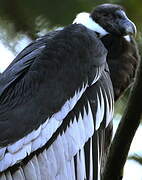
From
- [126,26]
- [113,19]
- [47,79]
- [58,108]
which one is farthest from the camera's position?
[113,19]

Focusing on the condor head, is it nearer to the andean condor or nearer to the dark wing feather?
the andean condor

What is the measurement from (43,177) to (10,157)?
20 centimetres

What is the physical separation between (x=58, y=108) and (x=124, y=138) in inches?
15.5

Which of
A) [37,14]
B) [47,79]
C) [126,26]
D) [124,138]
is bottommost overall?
[124,138]

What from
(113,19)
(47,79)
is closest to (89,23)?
(113,19)

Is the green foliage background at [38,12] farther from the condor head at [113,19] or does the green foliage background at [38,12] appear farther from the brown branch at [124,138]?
the brown branch at [124,138]

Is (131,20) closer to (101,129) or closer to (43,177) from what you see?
(101,129)

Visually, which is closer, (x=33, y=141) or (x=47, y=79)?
(x=33, y=141)

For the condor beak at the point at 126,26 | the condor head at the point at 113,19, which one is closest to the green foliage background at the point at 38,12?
the condor beak at the point at 126,26

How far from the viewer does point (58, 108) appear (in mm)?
3236

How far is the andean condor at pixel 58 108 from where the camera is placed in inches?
121

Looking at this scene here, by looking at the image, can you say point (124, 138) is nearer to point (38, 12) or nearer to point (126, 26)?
point (38, 12)

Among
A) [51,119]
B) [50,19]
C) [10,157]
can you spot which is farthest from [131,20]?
[10,157]

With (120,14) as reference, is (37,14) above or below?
above
